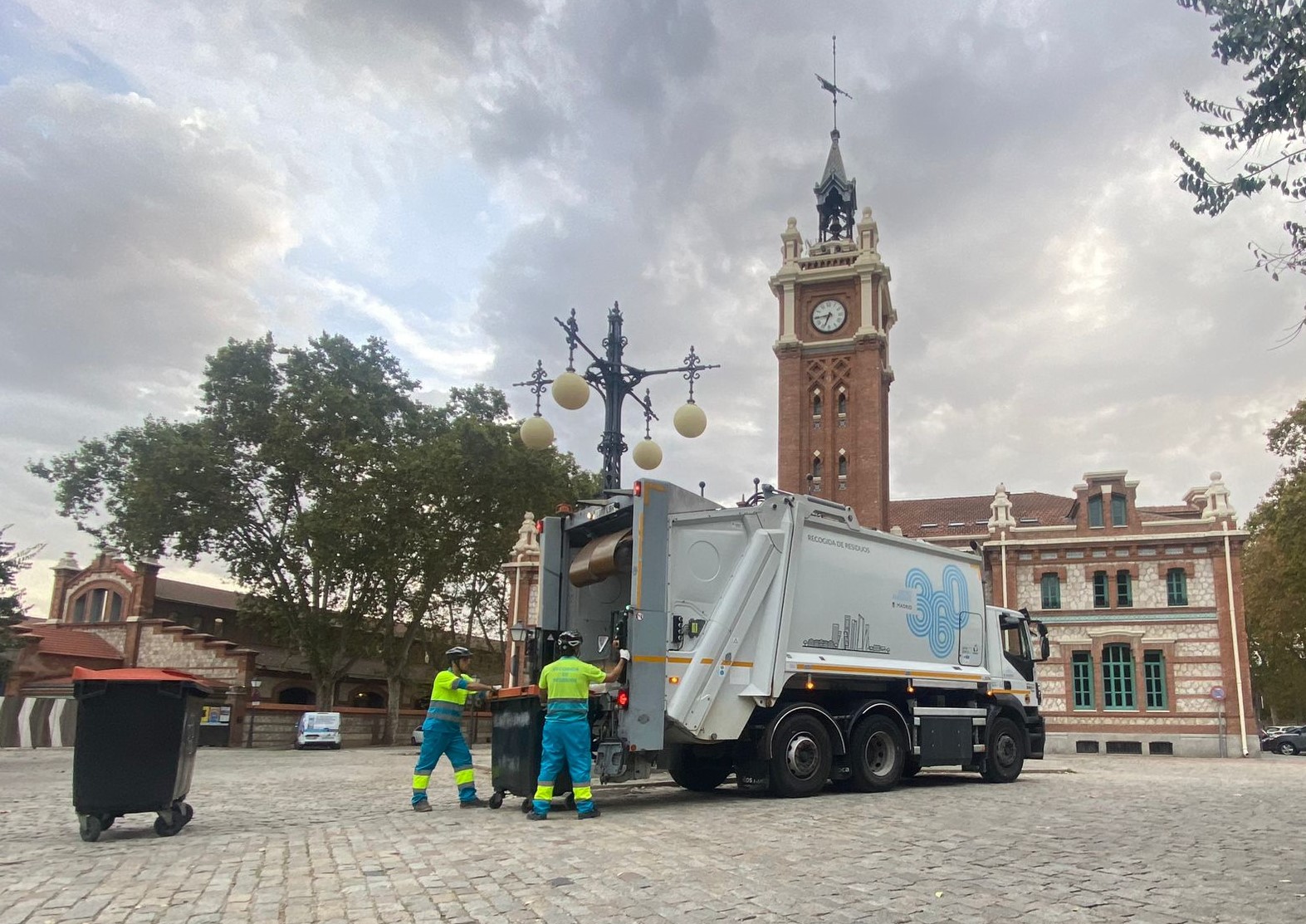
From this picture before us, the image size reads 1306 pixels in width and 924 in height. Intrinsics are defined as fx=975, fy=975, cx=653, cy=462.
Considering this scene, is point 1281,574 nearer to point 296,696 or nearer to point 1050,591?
point 1050,591

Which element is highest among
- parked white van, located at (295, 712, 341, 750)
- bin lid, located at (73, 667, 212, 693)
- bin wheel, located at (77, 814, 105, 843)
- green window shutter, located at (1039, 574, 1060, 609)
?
green window shutter, located at (1039, 574, 1060, 609)

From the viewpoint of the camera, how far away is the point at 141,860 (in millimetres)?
6594

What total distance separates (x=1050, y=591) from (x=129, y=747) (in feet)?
99.8

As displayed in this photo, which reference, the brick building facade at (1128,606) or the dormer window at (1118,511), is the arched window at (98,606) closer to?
the brick building facade at (1128,606)

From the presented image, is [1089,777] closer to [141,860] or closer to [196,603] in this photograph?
[141,860]

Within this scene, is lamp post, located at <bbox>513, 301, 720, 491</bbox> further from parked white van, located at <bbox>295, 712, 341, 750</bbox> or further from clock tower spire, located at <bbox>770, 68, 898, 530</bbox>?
clock tower spire, located at <bbox>770, 68, 898, 530</bbox>

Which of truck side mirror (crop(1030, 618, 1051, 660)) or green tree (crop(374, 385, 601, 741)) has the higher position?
green tree (crop(374, 385, 601, 741))

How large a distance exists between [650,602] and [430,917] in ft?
15.8

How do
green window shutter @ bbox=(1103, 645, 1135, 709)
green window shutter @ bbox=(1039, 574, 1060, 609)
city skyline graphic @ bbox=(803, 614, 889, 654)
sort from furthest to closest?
green window shutter @ bbox=(1039, 574, 1060, 609) → green window shutter @ bbox=(1103, 645, 1135, 709) → city skyline graphic @ bbox=(803, 614, 889, 654)

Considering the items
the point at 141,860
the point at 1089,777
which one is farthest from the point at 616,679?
the point at 1089,777

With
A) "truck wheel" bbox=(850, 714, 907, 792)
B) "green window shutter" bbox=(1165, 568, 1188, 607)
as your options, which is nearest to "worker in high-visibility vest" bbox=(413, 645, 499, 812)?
"truck wheel" bbox=(850, 714, 907, 792)

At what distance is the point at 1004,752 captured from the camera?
1306 centimetres

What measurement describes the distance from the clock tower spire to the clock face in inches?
1.4

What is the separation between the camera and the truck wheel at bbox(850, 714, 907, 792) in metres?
10.9
